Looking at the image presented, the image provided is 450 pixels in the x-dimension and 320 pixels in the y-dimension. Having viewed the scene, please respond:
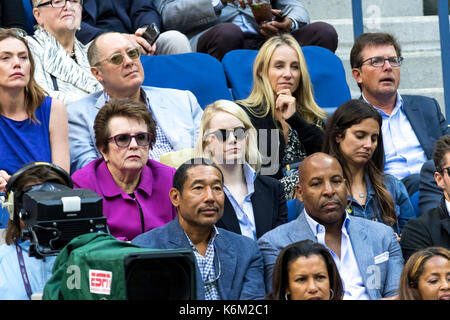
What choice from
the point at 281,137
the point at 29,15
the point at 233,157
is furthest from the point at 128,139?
the point at 29,15

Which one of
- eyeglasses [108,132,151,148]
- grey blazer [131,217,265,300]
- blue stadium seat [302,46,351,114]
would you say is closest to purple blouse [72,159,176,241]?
eyeglasses [108,132,151,148]

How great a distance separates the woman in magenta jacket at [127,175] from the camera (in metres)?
4.08

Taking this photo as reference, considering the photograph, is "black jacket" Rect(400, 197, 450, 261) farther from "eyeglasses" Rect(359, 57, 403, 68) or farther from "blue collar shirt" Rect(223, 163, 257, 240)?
"eyeglasses" Rect(359, 57, 403, 68)

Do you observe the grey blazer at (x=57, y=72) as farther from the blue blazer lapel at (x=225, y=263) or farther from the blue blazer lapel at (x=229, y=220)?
the blue blazer lapel at (x=225, y=263)

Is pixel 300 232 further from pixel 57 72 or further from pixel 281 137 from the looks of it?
pixel 57 72

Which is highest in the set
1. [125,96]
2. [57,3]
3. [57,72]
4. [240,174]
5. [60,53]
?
[57,3]

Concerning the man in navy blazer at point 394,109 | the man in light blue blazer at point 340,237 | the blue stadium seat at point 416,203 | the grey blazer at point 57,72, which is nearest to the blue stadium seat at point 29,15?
the grey blazer at point 57,72

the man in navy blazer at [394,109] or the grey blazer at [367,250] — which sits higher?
the man in navy blazer at [394,109]

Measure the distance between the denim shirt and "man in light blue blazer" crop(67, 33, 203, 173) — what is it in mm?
986

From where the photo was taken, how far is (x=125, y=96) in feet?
16.2

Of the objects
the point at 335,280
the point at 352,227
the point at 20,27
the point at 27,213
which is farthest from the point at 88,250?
the point at 20,27

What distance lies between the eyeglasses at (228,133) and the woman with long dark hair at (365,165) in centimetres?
45

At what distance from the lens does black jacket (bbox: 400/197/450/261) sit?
13.4ft

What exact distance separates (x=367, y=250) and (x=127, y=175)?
1123 millimetres
